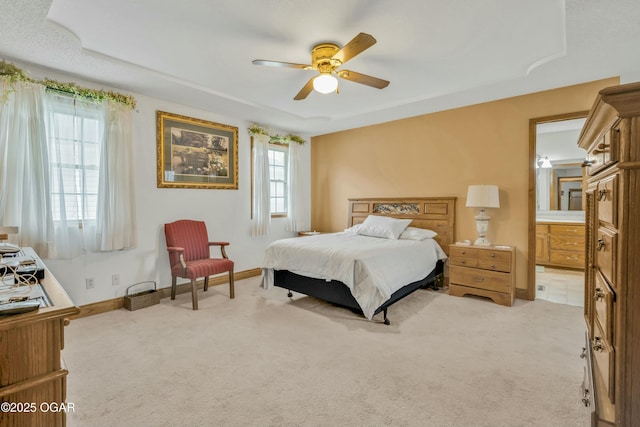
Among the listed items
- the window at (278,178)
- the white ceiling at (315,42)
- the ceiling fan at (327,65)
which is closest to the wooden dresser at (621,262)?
the white ceiling at (315,42)

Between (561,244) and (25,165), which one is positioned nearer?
(25,165)

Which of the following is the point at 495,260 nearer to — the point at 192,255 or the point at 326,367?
the point at 326,367

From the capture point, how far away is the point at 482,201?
391cm

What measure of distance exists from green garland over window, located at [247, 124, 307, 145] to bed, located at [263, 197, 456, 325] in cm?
207

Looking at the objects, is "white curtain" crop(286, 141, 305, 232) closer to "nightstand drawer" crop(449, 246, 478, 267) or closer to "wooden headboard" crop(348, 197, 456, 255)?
"wooden headboard" crop(348, 197, 456, 255)

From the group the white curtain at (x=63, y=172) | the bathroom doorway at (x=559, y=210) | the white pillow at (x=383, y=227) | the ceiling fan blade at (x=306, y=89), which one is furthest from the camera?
the bathroom doorway at (x=559, y=210)

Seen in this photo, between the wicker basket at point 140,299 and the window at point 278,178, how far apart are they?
2404mm

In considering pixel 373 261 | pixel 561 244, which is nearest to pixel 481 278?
pixel 373 261

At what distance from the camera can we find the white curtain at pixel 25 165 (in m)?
2.83

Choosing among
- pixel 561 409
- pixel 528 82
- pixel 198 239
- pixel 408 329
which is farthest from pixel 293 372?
pixel 528 82

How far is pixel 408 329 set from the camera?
9.86ft

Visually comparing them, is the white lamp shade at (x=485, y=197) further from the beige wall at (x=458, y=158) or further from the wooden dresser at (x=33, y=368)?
the wooden dresser at (x=33, y=368)

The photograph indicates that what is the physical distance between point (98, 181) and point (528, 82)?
4.93 m

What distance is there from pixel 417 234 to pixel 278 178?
270cm
